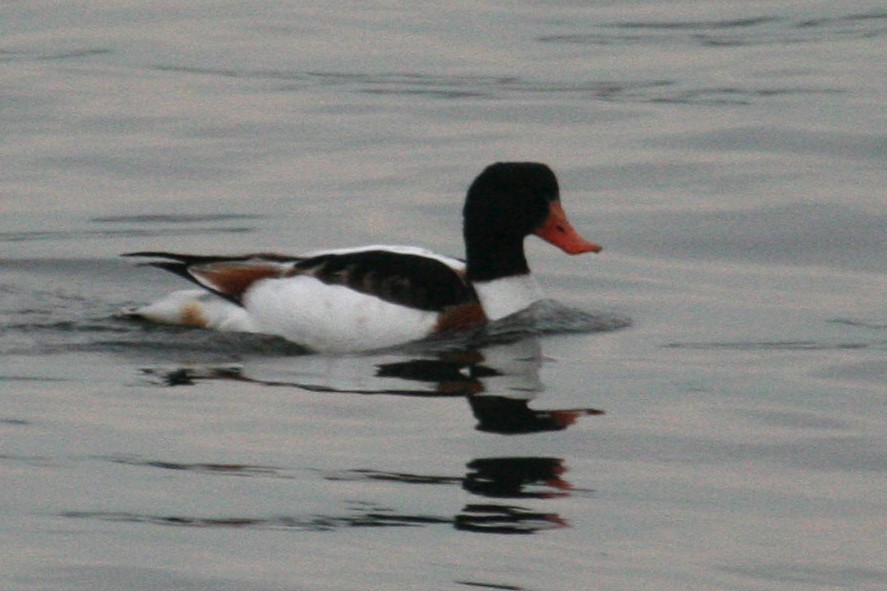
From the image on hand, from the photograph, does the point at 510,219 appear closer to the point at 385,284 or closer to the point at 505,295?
the point at 505,295

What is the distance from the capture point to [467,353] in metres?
12.2

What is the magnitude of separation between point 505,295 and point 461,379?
1.39 metres

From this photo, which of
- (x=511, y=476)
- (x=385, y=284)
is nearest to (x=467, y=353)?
(x=385, y=284)

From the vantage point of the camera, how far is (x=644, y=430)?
33.8 ft

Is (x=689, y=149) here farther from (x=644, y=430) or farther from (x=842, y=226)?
(x=644, y=430)

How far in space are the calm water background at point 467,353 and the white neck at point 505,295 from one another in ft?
1.03

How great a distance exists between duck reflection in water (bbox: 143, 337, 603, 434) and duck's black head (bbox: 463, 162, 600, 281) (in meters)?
0.66

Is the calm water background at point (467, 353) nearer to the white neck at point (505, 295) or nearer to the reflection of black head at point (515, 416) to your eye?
the reflection of black head at point (515, 416)

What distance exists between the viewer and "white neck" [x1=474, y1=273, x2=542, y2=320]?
1277cm

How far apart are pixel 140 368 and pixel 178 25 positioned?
1441 centimetres

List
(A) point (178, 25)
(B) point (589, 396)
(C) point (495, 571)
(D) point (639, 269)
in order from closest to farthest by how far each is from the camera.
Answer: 1. (C) point (495, 571)
2. (B) point (589, 396)
3. (D) point (639, 269)
4. (A) point (178, 25)

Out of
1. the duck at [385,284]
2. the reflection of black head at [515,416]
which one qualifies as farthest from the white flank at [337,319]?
the reflection of black head at [515,416]

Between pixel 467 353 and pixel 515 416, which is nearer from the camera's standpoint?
pixel 515 416

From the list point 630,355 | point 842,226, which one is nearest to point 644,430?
point 630,355
